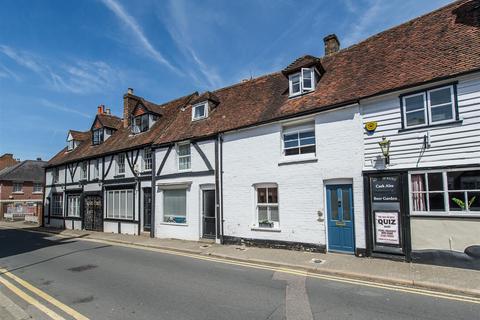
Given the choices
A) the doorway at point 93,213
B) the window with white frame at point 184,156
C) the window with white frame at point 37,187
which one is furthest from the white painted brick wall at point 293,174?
the window with white frame at point 37,187

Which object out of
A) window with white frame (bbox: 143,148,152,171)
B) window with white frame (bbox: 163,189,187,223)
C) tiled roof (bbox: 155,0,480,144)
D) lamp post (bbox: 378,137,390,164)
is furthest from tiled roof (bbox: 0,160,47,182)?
lamp post (bbox: 378,137,390,164)

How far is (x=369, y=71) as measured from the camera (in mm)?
11828

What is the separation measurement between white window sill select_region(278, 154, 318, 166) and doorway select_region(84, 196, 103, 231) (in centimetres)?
1491

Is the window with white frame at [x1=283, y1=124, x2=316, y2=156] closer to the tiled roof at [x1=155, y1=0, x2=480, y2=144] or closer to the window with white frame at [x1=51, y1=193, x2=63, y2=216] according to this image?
the tiled roof at [x1=155, y1=0, x2=480, y2=144]

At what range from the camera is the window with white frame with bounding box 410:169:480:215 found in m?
8.59

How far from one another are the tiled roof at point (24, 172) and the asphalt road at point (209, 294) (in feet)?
125

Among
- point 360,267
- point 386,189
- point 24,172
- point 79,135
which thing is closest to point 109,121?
point 79,135

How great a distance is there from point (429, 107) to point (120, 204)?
17.7 metres

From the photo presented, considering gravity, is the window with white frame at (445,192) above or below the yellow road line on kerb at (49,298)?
above

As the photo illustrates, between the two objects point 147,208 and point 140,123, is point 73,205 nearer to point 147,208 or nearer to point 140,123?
point 140,123

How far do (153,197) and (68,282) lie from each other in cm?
929

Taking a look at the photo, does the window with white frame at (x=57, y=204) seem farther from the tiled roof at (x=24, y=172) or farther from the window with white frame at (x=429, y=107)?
the window with white frame at (x=429, y=107)

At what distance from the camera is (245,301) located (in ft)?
21.3

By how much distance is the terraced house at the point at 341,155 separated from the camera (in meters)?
8.99
